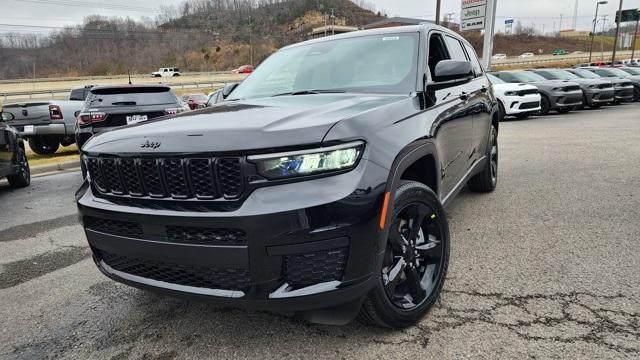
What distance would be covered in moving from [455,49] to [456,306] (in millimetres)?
2514

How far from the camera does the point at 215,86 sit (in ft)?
150

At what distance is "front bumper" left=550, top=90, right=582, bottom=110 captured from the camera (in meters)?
14.3

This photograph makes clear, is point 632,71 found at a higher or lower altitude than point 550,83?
higher

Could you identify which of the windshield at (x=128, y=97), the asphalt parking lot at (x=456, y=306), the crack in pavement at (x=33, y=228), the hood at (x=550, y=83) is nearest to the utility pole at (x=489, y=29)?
the hood at (x=550, y=83)

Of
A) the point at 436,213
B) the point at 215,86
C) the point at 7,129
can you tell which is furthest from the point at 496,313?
the point at 215,86

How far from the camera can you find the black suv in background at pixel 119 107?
7.30 m

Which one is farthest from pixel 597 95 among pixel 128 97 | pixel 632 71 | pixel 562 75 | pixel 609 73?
pixel 128 97

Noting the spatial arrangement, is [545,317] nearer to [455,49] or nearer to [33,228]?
[455,49]

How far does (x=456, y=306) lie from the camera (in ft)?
8.88

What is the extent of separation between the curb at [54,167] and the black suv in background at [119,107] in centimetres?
200

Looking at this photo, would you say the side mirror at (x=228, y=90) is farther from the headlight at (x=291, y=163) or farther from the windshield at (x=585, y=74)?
the windshield at (x=585, y=74)

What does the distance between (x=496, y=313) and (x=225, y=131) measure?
1.87 m

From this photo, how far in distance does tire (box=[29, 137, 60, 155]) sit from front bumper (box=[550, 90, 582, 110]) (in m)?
14.7

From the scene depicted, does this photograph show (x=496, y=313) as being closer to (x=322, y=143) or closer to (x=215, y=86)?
(x=322, y=143)
